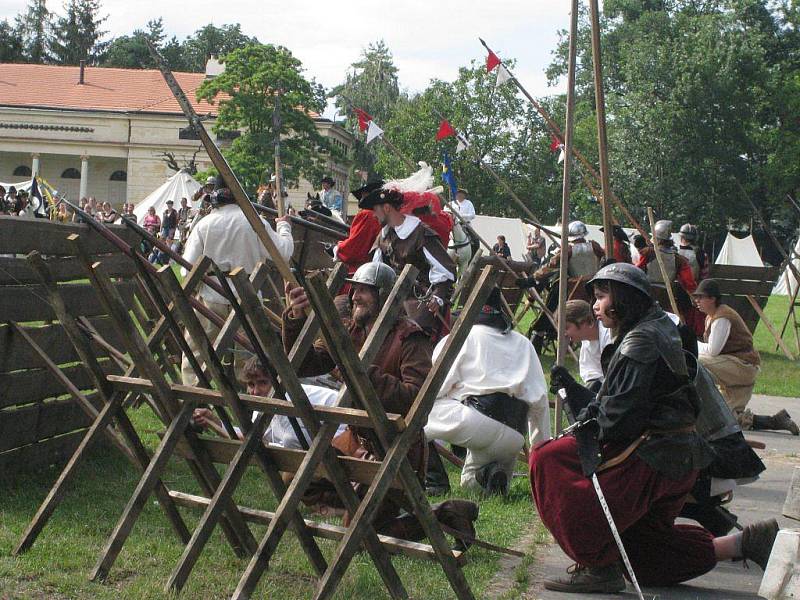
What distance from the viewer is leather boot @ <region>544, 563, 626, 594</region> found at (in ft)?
16.6

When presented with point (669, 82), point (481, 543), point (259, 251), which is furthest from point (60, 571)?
point (669, 82)

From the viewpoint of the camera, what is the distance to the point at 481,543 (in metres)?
4.94

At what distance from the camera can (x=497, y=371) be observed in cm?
700

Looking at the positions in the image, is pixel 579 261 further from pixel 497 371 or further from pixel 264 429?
pixel 264 429

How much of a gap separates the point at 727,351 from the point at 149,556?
20.3ft

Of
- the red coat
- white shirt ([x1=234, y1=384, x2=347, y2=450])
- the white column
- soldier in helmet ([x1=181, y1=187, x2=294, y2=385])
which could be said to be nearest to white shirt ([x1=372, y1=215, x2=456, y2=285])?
the red coat

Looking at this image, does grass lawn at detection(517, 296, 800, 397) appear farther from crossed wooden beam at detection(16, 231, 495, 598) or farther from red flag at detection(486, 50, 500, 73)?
crossed wooden beam at detection(16, 231, 495, 598)

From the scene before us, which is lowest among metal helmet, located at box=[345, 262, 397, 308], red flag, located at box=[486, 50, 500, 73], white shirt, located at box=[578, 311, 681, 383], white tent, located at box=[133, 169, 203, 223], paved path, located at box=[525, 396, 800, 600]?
white tent, located at box=[133, 169, 203, 223]

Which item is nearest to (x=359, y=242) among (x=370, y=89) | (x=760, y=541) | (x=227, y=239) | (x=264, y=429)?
(x=227, y=239)

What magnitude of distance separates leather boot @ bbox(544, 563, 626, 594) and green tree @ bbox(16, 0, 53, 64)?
94544mm

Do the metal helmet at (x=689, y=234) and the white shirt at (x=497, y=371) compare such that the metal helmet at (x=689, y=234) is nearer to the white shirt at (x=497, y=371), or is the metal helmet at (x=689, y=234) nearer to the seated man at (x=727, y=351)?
the seated man at (x=727, y=351)

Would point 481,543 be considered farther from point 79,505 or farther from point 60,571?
point 79,505

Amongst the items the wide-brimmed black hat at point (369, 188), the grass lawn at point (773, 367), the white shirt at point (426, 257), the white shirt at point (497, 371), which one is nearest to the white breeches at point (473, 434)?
the white shirt at point (497, 371)

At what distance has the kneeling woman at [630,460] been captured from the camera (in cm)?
482
